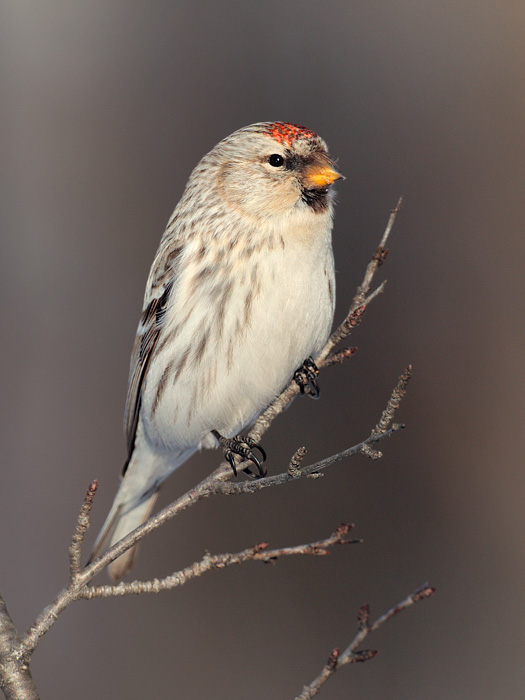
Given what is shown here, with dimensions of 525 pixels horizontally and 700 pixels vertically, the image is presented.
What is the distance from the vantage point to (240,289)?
2877mm

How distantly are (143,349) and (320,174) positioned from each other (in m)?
1.01

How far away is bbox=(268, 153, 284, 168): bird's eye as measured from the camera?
3.03 meters

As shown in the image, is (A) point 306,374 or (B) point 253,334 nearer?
(B) point 253,334

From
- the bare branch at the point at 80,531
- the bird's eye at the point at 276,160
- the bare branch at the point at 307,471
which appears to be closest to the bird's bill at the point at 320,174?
the bird's eye at the point at 276,160

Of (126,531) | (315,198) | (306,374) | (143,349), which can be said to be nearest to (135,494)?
(126,531)

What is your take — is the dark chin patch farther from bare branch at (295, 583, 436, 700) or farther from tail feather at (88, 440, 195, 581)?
bare branch at (295, 583, 436, 700)

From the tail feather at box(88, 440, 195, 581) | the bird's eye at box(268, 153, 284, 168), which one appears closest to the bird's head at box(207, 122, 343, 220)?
the bird's eye at box(268, 153, 284, 168)

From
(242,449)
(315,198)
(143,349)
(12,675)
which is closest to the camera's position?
(12,675)

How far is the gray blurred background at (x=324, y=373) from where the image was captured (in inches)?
182

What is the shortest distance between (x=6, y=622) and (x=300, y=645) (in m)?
2.84

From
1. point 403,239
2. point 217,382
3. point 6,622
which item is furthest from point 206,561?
point 403,239

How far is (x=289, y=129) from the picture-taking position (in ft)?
10.0

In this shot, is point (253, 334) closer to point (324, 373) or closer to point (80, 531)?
point (80, 531)

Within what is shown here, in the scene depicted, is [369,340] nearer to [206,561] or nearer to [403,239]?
[403,239]
